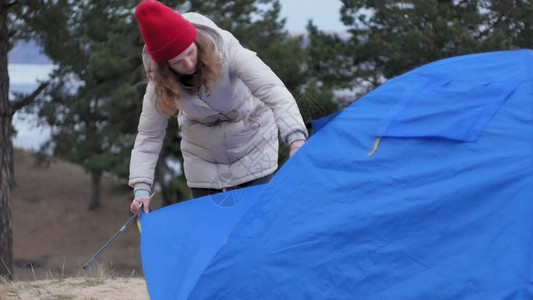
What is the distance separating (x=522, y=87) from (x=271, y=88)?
3.12 feet

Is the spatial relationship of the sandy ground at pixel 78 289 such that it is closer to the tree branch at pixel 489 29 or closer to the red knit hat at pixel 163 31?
the red knit hat at pixel 163 31

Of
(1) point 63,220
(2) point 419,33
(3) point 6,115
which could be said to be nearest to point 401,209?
(3) point 6,115

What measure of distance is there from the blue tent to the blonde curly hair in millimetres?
458

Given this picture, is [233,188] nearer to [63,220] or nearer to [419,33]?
[419,33]

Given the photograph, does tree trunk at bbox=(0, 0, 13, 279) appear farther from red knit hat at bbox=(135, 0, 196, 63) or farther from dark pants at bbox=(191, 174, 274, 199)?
red knit hat at bbox=(135, 0, 196, 63)

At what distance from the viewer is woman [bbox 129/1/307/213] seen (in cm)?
283

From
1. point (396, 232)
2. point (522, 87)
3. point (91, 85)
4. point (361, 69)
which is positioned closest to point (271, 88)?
point (396, 232)

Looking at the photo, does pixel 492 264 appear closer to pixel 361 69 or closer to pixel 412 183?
pixel 412 183

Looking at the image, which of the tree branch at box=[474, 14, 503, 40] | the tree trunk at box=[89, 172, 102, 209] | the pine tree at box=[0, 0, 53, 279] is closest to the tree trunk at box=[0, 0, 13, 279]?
the pine tree at box=[0, 0, 53, 279]

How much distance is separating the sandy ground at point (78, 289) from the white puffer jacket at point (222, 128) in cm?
160

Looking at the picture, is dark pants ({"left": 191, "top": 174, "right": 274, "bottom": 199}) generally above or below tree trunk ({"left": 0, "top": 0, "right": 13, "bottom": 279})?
above

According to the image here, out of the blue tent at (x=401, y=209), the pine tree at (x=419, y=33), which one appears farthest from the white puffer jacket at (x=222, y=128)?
the pine tree at (x=419, y=33)

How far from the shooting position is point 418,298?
2.56 meters

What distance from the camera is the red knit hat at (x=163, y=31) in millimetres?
2768
